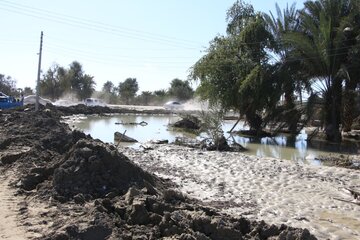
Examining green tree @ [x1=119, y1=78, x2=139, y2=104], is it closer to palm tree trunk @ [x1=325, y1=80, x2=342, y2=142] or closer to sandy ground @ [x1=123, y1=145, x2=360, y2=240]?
palm tree trunk @ [x1=325, y1=80, x2=342, y2=142]

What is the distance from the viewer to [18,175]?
11.1 meters

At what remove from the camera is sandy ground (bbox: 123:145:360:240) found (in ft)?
29.9

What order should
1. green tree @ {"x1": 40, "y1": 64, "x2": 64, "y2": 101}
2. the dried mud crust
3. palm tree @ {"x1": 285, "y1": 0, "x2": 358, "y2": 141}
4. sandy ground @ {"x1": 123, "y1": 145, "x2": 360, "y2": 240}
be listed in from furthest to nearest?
green tree @ {"x1": 40, "y1": 64, "x2": 64, "y2": 101} < palm tree @ {"x1": 285, "y1": 0, "x2": 358, "y2": 141} < sandy ground @ {"x1": 123, "y1": 145, "x2": 360, "y2": 240} < the dried mud crust

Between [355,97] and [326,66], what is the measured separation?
8.78 ft

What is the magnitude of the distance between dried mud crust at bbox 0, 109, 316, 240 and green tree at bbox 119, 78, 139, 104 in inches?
3315

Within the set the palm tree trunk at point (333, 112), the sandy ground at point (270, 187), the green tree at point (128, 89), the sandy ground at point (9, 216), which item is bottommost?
the sandy ground at point (9, 216)

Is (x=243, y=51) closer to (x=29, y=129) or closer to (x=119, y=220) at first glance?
(x=29, y=129)

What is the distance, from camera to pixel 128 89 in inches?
3952

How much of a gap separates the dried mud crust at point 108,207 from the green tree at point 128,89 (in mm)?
84206

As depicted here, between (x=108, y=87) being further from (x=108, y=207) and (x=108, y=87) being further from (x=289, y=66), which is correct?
(x=108, y=207)

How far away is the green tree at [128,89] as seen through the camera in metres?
96.2

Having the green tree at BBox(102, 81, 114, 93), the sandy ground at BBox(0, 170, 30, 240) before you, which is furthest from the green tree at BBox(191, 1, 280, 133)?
the green tree at BBox(102, 81, 114, 93)

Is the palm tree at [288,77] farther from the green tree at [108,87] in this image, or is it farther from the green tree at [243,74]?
the green tree at [108,87]

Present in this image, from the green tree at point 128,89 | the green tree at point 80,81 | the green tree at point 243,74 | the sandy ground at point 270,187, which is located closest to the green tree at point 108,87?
the green tree at point 128,89
